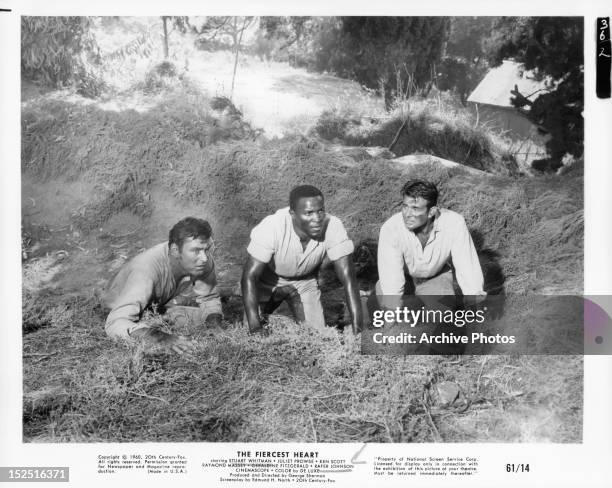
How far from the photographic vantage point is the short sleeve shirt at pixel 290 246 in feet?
14.1

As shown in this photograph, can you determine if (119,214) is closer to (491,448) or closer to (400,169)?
(400,169)

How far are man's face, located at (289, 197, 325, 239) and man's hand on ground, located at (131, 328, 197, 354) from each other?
1133mm

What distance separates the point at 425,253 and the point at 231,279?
4.81 ft

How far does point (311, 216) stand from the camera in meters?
4.25

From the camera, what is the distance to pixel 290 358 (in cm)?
415

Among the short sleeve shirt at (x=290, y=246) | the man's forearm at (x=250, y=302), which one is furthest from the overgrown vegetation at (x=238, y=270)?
the short sleeve shirt at (x=290, y=246)

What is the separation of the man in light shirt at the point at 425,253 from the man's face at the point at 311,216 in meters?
0.48

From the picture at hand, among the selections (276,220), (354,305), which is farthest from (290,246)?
(354,305)

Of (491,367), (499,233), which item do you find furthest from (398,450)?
(499,233)

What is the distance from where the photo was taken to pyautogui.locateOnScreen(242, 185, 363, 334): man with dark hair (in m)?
4.28

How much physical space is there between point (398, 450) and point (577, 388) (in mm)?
1338

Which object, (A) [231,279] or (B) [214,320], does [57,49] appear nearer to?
(A) [231,279]

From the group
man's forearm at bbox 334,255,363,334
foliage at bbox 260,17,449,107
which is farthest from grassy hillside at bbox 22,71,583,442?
foliage at bbox 260,17,449,107

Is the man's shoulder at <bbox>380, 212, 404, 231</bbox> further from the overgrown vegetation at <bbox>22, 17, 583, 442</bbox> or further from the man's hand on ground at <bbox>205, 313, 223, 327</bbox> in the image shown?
the man's hand on ground at <bbox>205, 313, 223, 327</bbox>
